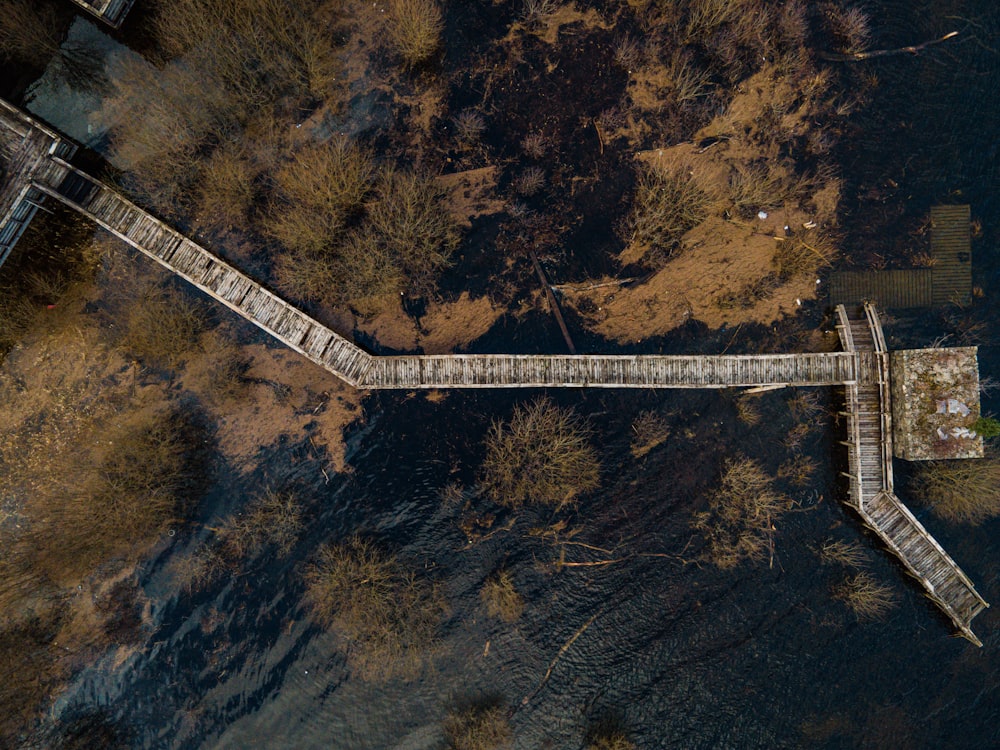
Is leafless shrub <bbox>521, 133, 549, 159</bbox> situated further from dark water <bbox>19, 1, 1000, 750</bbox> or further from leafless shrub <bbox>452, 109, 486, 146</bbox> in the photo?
dark water <bbox>19, 1, 1000, 750</bbox>

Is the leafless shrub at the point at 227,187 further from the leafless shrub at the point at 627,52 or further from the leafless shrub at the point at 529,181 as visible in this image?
the leafless shrub at the point at 627,52

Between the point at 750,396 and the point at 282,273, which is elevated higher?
the point at 750,396

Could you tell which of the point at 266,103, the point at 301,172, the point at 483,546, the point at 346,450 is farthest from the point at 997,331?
the point at 266,103

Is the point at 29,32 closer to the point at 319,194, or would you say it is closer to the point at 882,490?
the point at 319,194

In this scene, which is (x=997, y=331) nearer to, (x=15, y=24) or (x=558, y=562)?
(x=558, y=562)

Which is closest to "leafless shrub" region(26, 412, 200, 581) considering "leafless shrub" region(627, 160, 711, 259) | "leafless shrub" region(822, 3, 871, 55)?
"leafless shrub" region(627, 160, 711, 259)

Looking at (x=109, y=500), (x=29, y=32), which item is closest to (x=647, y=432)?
(x=109, y=500)
